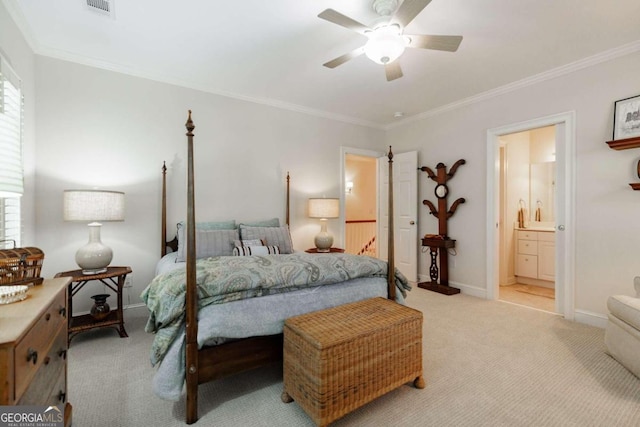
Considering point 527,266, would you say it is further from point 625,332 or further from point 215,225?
point 215,225

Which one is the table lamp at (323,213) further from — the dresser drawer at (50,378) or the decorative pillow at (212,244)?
Answer: the dresser drawer at (50,378)

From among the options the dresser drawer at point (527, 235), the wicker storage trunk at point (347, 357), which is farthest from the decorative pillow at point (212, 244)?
the dresser drawer at point (527, 235)

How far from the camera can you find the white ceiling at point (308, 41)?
89.2 inches

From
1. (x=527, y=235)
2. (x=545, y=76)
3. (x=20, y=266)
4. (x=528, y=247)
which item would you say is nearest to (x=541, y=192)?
(x=527, y=235)

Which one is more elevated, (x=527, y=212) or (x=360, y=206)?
(x=360, y=206)

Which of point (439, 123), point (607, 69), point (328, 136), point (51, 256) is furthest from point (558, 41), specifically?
point (51, 256)

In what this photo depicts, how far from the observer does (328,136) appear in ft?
15.5

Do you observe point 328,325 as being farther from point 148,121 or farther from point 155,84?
point 155,84

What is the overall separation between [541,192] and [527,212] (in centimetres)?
39

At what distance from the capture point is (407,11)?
1893 mm

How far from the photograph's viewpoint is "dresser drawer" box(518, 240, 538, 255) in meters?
4.62

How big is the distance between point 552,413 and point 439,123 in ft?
12.2

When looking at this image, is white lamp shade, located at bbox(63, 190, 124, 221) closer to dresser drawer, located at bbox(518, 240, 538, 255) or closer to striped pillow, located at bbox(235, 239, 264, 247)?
striped pillow, located at bbox(235, 239, 264, 247)

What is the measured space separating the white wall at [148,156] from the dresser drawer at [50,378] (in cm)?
196
